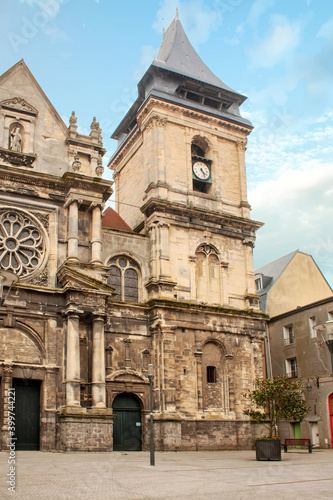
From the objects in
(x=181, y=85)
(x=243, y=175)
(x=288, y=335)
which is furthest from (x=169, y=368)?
(x=181, y=85)

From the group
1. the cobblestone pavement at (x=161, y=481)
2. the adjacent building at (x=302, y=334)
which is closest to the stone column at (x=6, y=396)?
the cobblestone pavement at (x=161, y=481)

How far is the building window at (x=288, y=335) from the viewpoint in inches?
1380

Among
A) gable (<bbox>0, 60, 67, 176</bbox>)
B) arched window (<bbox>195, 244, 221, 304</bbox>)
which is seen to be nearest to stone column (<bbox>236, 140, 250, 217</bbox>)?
arched window (<bbox>195, 244, 221, 304</bbox>)

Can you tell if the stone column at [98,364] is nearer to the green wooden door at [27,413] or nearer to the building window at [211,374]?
the green wooden door at [27,413]

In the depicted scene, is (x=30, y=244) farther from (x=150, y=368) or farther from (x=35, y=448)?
(x=150, y=368)

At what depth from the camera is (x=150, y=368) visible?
18.8m

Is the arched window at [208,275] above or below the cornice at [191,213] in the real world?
below

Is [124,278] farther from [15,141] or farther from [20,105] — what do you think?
[20,105]

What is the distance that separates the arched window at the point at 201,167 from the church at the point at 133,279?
89 mm

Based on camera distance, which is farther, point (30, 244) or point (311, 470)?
point (30, 244)

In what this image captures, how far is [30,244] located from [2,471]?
14.4 m

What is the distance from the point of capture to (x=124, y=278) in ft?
97.2

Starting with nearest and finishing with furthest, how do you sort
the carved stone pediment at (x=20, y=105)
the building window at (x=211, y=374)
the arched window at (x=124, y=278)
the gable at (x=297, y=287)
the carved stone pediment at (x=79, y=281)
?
the carved stone pediment at (x=79, y=281) → the carved stone pediment at (x=20, y=105) → the arched window at (x=124, y=278) → the building window at (x=211, y=374) → the gable at (x=297, y=287)

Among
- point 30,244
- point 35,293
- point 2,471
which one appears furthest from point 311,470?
point 30,244
